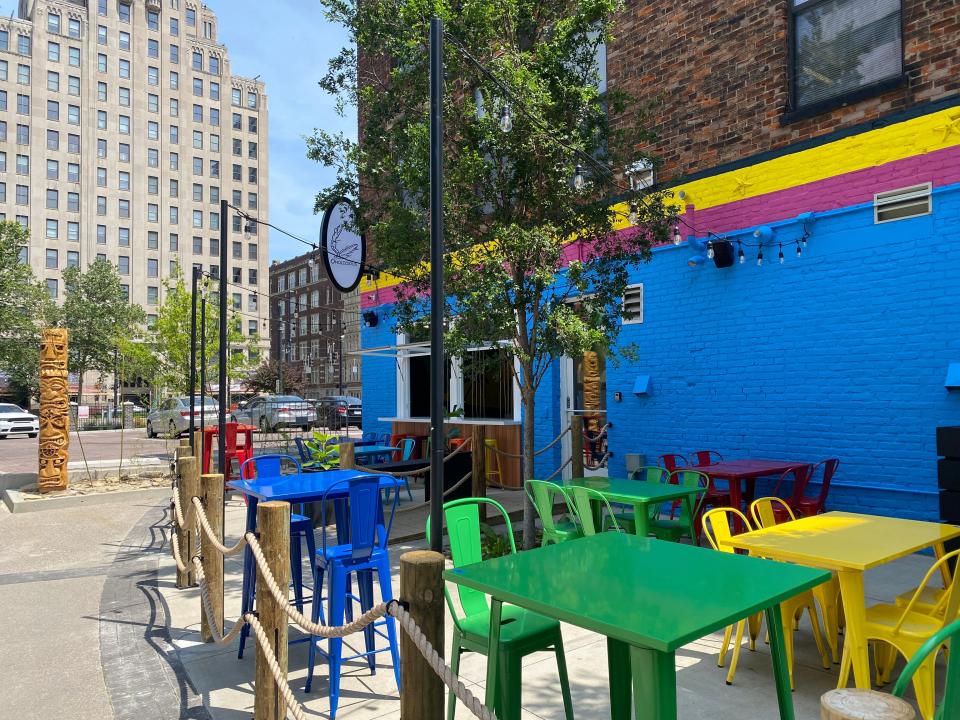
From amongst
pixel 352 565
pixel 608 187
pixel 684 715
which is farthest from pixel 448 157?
pixel 684 715

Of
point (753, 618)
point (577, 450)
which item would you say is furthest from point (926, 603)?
point (577, 450)

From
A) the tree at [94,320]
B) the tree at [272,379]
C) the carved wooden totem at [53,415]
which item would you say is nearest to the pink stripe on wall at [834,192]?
the carved wooden totem at [53,415]

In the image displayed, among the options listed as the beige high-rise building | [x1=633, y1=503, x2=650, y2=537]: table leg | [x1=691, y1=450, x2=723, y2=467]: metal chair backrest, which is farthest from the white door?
the beige high-rise building

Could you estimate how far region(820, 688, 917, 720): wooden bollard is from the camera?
1.24 meters

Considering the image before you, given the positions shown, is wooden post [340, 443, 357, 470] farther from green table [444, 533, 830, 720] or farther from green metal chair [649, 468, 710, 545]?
green table [444, 533, 830, 720]

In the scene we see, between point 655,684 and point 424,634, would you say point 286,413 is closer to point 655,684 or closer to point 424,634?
point 424,634

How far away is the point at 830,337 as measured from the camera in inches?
304

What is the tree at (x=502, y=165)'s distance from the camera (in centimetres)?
650

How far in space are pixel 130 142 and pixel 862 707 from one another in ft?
235

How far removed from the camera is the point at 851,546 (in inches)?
143

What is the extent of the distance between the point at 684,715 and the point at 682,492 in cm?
244

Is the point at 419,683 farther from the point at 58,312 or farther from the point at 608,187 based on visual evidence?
the point at 58,312

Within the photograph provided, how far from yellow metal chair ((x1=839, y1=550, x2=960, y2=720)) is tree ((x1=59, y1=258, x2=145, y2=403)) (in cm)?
4317

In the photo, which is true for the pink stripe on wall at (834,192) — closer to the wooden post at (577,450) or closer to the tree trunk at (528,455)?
the wooden post at (577,450)
